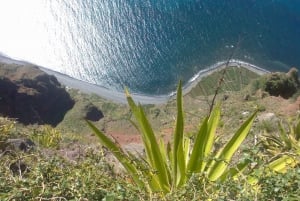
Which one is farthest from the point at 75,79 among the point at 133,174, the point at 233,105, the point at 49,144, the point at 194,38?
the point at 133,174

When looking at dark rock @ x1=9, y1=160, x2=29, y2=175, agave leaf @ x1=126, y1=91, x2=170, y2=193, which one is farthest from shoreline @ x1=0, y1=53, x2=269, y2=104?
agave leaf @ x1=126, y1=91, x2=170, y2=193

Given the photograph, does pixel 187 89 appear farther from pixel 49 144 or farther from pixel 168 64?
pixel 49 144

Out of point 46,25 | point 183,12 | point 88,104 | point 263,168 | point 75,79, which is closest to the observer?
point 263,168

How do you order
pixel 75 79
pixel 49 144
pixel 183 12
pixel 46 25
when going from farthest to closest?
pixel 183 12 → pixel 46 25 → pixel 75 79 → pixel 49 144

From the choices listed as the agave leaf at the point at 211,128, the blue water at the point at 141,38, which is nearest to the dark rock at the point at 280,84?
the blue water at the point at 141,38

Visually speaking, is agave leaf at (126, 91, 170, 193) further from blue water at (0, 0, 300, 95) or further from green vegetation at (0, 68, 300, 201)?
blue water at (0, 0, 300, 95)
